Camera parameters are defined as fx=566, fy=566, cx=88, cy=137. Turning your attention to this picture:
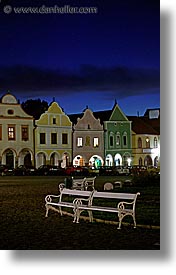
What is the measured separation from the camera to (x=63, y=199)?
332 centimetres

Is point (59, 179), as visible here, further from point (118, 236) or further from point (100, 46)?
point (100, 46)

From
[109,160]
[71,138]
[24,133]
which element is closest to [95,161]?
[109,160]

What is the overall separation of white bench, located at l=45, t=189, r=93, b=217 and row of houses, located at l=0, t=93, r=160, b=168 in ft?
0.56

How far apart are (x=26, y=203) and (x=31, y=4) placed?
1.15 m

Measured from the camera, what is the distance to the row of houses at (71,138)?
331 cm

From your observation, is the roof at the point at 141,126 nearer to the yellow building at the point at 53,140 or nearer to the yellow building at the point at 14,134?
the yellow building at the point at 53,140

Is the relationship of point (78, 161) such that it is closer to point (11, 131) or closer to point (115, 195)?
point (115, 195)

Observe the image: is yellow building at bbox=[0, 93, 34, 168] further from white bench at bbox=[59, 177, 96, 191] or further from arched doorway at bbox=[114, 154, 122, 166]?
arched doorway at bbox=[114, 154, 122, 166]

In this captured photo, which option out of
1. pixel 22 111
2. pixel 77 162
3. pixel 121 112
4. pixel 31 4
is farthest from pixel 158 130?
pixel 31 4

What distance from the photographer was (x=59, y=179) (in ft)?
11.1

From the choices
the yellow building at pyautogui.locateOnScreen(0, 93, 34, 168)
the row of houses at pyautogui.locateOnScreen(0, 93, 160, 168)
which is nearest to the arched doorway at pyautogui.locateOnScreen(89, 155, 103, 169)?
the row of houses at pyautogui.locateOnScreen(0, 93, 160, 168)

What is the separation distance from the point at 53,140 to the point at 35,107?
0.74 ft

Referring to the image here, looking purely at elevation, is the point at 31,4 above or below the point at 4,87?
above

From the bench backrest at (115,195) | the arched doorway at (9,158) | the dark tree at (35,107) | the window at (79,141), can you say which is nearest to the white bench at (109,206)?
the bench backrest at (115,195)
